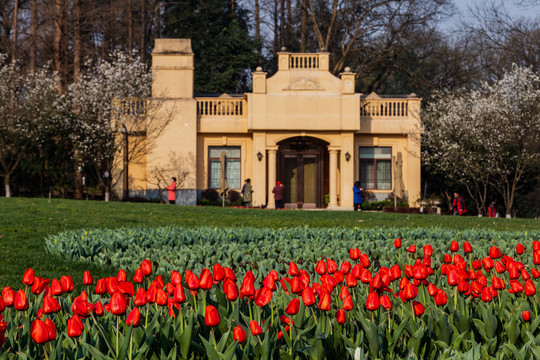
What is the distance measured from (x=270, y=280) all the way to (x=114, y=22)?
3937cm

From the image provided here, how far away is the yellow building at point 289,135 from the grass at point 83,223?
1100 cm

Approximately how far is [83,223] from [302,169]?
19.4 m

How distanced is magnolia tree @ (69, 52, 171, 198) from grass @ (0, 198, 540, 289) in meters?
12.1

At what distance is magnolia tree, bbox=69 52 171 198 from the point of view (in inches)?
1220

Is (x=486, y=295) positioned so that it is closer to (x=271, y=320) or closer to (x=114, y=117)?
(x=271, y=320)

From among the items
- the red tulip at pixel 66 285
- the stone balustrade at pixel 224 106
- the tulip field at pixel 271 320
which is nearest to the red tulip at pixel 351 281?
the tulip field at pixel 271 320

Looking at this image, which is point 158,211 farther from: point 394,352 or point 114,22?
point 114,22

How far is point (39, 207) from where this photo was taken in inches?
666

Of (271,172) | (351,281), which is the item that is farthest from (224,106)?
(351,281)

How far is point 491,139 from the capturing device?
30.2m

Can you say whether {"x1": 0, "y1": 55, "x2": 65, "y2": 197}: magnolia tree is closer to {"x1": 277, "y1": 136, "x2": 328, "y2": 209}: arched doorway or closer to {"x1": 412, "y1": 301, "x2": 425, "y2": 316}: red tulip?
{"x1": 277, "y1": 136, "x2": 328, "y2": 209}: arched doorway

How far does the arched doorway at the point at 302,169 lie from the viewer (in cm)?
3216

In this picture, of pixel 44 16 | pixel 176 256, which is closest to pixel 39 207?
pixel 176 256

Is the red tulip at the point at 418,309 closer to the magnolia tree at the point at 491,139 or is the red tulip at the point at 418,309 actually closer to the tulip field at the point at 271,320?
the tulip field at the point at 271,320
